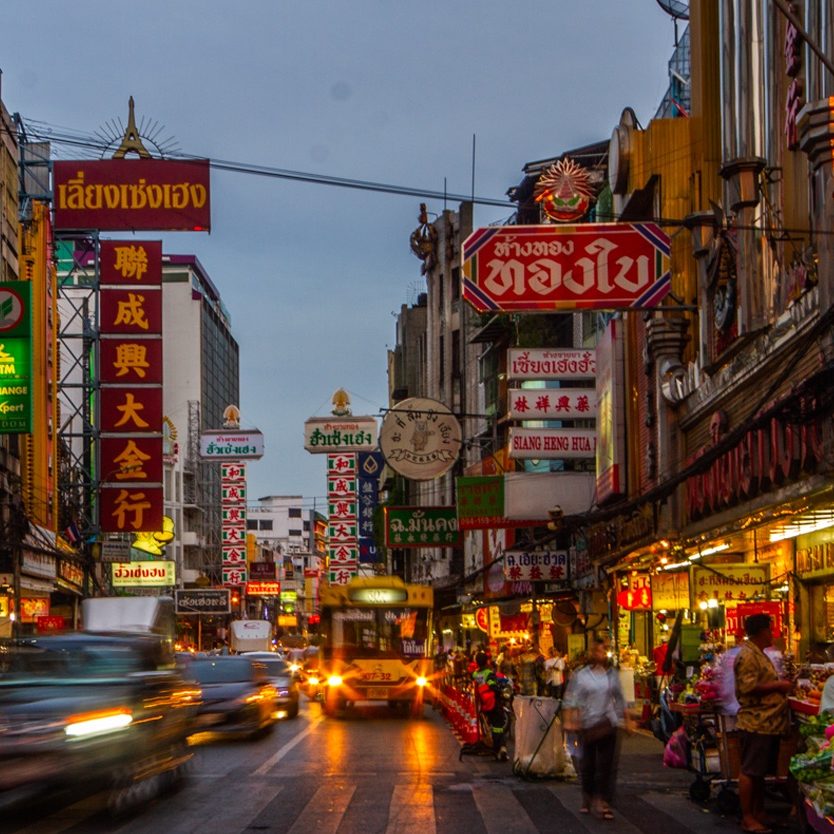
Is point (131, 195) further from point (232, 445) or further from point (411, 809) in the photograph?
point (232, 445)

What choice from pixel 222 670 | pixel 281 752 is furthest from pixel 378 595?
pixel 281 752

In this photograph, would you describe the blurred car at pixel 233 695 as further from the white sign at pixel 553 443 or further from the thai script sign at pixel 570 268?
the white sign at pixel 553 443

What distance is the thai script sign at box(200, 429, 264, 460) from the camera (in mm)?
85375

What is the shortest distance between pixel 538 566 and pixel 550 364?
570 cm

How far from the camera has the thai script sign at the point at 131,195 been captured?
35156 millimetres

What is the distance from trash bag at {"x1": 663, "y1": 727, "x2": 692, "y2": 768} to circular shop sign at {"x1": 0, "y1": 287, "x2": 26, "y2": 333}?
26.5 metres

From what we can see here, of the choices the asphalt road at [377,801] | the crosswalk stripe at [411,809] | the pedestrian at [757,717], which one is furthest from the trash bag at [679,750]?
the pedestrian at [757,717]

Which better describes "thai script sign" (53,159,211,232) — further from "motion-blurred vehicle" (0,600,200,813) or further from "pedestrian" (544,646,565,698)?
"motion-blurred vehicle" (0,600,200,813)

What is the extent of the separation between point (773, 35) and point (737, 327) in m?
4.55

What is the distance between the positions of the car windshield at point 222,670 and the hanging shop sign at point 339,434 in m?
45.0

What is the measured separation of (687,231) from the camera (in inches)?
1126

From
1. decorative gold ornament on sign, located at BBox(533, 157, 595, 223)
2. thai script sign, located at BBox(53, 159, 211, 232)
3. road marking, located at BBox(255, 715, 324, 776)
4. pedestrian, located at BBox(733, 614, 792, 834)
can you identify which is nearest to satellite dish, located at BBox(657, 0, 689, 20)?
decorative gold ornament on sign, located at BBox(533, 157, 595, 223)

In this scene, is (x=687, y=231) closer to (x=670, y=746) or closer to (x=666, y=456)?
(x=666, y=456)

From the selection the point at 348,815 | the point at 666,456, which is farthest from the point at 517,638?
the point at 348,815
